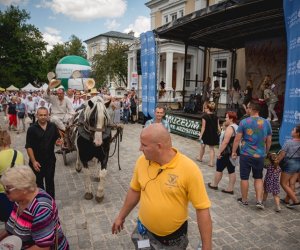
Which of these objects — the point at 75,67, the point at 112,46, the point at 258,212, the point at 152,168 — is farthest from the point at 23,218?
the point at 112,46

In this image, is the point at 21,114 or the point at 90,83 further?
the point at 21,114

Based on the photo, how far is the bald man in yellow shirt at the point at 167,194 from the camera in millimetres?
2064

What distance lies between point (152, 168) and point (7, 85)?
43.1 metres

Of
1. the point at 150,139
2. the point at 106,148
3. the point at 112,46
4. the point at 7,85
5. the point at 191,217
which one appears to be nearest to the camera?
the point at 150,139

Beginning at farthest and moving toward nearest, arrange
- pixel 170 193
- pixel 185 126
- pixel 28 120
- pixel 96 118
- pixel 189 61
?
1. pixel 189 61
2. pixel 28 120
3. pixel 185 126
4. pixel 96 118
5. pixel 170 193

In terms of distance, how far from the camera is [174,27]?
12.9m

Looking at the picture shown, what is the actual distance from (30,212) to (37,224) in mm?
116

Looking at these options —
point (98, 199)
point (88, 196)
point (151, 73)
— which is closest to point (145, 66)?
point (151, 73)

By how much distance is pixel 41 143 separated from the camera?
4.22 meters

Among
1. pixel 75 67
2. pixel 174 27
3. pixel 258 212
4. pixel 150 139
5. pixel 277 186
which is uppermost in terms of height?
pixel 174 27

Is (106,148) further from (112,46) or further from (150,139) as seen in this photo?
(112,46)

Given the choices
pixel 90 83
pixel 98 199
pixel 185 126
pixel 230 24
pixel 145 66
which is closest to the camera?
pixel 98 199

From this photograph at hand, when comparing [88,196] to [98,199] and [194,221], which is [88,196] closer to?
[98,199]

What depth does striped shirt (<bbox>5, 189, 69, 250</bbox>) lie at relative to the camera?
6.99ft
